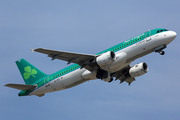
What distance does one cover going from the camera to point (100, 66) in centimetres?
3888

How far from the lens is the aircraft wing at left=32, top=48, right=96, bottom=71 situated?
37.0 metres

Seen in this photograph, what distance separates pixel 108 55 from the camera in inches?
1489

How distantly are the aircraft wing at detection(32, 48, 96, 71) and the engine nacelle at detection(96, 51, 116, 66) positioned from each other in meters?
1.62

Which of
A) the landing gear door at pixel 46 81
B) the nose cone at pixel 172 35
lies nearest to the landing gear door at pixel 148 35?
the nose cone at pixel 172 35

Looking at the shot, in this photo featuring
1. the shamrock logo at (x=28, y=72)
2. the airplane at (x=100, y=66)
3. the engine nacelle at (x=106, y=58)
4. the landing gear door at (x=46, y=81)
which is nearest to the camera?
the engine nacelle at (x=106, y=58)

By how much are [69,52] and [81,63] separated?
294 cm

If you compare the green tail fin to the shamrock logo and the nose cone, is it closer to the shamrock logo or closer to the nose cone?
the shamrock logo

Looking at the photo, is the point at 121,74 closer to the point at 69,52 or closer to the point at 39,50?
the point at 69,52

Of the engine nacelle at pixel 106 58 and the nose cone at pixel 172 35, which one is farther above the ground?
the nose cone at pixel 172 35

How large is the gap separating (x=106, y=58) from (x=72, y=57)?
4.47 metres

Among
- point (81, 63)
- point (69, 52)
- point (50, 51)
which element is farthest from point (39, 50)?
point (81, 63)

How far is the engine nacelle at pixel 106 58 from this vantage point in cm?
3775

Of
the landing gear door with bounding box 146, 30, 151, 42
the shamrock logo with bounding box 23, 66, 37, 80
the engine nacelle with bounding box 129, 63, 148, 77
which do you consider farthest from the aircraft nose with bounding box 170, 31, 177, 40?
the shamrock logo with bounding box 23, 66, 37, 80

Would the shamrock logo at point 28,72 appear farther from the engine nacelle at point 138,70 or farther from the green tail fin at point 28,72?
the engine nacelle at point 138,70
